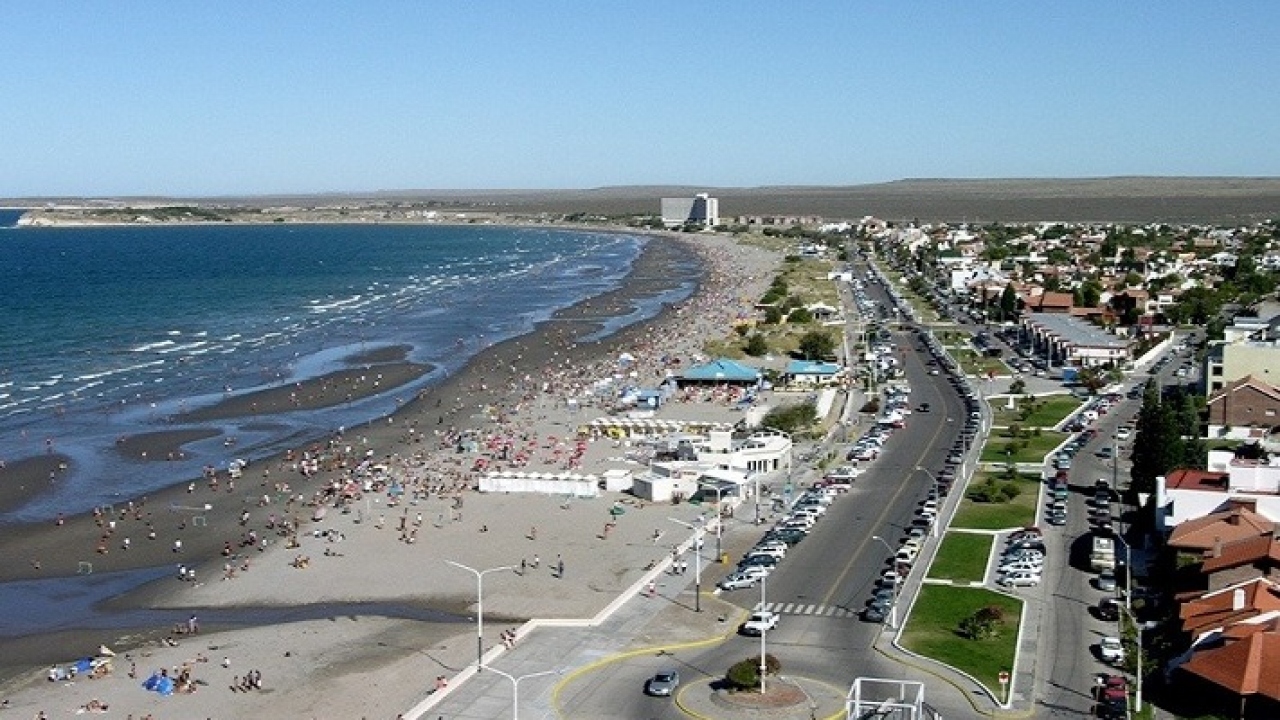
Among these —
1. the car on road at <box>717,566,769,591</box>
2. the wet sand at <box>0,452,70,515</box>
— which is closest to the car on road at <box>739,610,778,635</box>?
the car on road at <box>717,566,769,591</box>

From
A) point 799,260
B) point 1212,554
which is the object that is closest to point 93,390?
point 1212,554

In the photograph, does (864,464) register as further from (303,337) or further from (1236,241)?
(1236,241)

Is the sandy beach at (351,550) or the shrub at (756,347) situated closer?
the sandy beach at (351,550)

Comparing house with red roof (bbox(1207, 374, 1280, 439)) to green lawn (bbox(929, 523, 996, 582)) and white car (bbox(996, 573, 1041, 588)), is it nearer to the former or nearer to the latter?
green lawn (bbox(929, 523, 996, 582))

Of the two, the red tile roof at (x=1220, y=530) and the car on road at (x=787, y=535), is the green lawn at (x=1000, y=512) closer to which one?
the car on road at (x=787, y=535)

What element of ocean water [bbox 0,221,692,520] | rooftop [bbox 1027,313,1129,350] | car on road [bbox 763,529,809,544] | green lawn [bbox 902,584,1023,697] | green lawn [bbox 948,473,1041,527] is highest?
rooftop [bbox 1027,313,1129,350]

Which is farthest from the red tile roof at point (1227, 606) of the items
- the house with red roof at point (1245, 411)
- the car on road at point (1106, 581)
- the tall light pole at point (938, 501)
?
the house with red roof at point (1245, 411)
